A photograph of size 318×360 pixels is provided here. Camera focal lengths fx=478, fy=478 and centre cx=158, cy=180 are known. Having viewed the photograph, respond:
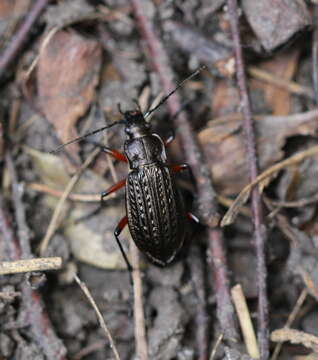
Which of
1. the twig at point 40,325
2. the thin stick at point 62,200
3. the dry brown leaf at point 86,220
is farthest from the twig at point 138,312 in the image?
the thin stick at point 62,200

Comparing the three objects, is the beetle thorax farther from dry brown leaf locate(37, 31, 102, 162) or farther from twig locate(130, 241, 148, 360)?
twig locate(130, 241, 148, 360)

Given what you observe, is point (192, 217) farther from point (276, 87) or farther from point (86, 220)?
point (276, 87)

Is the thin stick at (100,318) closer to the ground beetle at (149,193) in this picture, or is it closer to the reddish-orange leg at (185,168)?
the ground beetle at (149,193)

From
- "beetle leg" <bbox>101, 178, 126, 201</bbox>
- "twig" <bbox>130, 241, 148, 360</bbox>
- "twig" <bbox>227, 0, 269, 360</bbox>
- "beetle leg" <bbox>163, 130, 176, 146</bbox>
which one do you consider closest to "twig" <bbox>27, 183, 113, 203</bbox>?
"beetle leg" <bbox>101, 178, 126, 201</bbox>

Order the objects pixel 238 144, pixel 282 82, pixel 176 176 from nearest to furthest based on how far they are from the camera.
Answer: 1. pixel 238 144
2. pixel 176 176
3. pixel 282 82

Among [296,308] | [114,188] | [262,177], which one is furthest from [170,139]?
[296,308]

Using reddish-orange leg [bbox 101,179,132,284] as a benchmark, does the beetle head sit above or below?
above
